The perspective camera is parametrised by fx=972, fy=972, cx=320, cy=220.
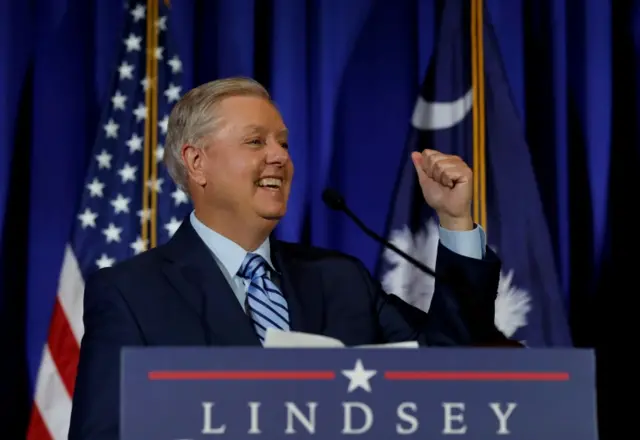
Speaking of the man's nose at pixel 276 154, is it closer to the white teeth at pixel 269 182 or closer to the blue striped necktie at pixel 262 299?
the white teeth at pixel 269 182

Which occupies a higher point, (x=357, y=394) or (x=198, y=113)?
(x=198, y=113)

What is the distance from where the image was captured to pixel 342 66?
3.12 meters

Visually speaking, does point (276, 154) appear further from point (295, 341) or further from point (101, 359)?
point (295, 341)

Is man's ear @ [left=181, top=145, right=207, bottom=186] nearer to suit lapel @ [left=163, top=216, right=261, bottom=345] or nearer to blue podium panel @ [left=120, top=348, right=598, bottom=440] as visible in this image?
suit lapel @ [left=163, top=216, right=261, bottom=345]

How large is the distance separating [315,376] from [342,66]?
6.88 ft

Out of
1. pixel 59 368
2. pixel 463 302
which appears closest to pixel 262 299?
pixel 463 302

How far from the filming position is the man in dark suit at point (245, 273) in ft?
5.84

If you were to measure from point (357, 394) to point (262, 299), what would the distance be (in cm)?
78

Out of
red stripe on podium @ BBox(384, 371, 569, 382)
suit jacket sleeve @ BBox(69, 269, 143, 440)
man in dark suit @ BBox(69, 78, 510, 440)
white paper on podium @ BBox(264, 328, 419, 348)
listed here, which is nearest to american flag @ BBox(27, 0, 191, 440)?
man in dark suit @ BBox(69, 78, 510, 440)

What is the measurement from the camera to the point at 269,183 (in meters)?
2.00

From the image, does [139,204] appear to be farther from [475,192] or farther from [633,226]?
[633,226]

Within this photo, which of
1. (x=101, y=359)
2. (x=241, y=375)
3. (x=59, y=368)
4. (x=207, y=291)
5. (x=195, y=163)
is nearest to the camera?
(x=241, y=375)

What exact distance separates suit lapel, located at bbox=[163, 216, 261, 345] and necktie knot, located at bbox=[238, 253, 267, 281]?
7 cm

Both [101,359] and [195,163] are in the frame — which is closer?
[101,359]
